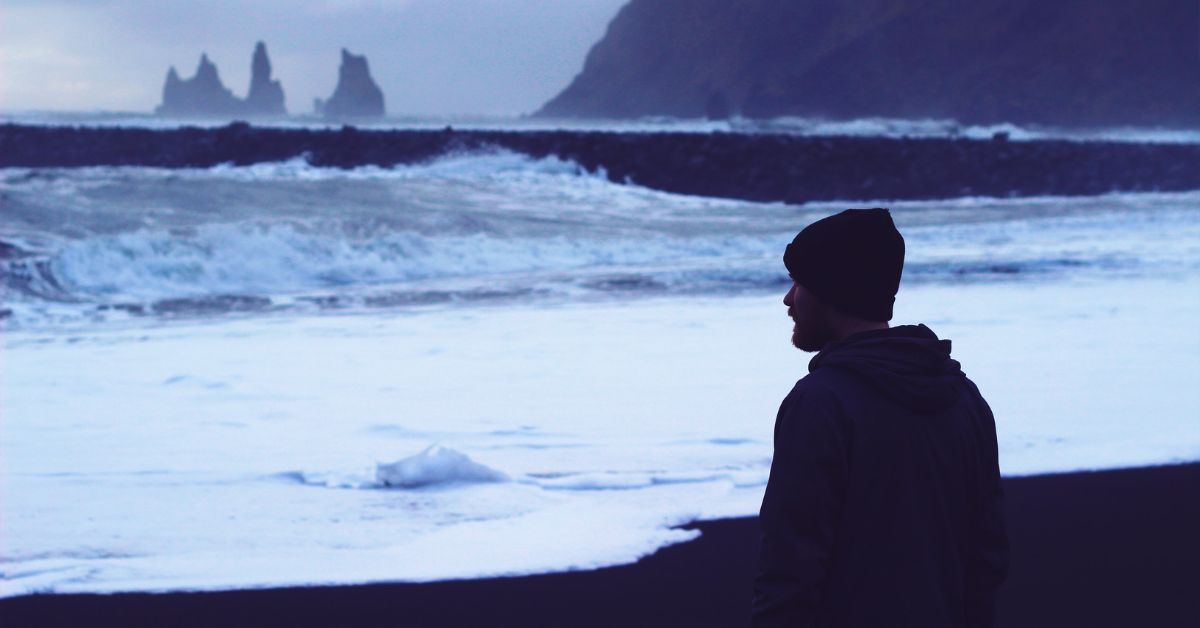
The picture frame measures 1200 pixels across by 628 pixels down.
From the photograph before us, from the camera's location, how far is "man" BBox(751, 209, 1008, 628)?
177 cm

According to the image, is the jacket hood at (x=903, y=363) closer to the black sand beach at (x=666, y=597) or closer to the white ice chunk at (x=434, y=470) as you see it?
the black sand beach at (x=666, y=597)

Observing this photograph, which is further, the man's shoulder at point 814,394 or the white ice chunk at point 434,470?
the white ice chunk at point 434,470

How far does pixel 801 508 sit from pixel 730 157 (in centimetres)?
3676

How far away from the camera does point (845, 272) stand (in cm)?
186

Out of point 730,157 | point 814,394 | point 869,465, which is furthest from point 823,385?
point 730,157

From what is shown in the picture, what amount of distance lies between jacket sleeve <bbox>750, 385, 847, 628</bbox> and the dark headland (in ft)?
109

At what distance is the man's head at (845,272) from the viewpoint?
6.06 feet

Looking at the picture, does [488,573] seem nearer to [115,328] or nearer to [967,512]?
[967,512]

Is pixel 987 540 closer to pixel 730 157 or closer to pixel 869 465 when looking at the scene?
pixel 869 465

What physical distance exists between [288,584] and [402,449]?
6.55 ft

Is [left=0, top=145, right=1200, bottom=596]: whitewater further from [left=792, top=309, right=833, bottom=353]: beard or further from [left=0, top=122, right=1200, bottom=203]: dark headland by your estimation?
[left=0, top=122, right=1200, bottom=203]: dark headland

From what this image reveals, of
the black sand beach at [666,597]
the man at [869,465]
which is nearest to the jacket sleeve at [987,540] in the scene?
the man at [869,465]

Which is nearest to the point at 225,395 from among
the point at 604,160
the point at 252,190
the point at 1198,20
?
the point at 252,190

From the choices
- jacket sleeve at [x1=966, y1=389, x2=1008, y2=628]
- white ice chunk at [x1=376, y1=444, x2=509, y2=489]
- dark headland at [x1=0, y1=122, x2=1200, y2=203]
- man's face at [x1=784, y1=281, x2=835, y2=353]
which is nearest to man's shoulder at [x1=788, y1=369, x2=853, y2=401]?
man's face at [x1=784, y1=281, x2=835, y2=353]
